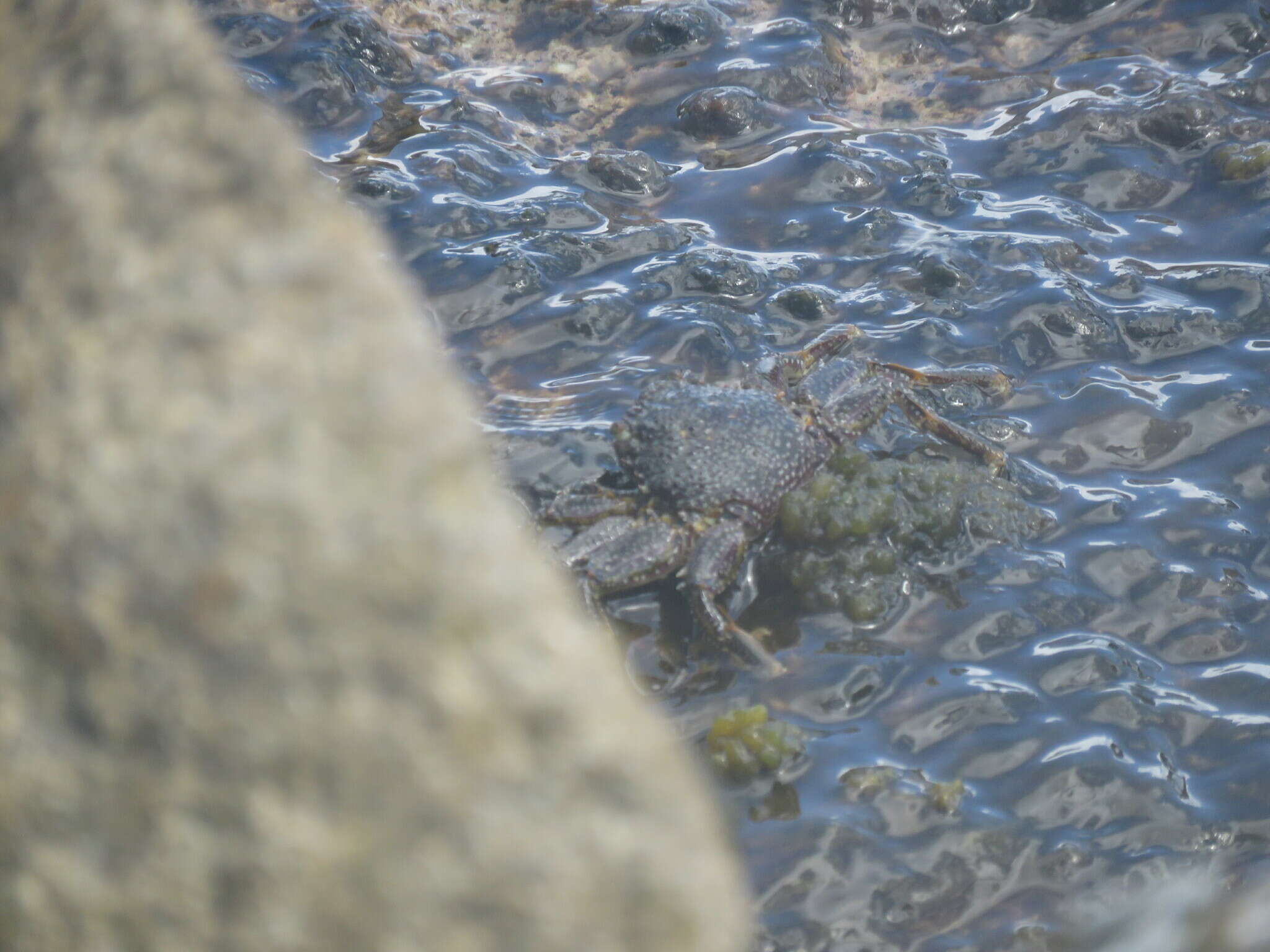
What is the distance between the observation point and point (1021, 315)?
17.6ft

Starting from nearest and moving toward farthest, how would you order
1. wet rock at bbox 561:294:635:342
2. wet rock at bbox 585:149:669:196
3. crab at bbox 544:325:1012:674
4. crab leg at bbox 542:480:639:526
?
crab at bbox 544:325:1012:674, crab leg at bbox 542:480:639:526, wet rock at bbox 561:294:635:342, wet rock at bbox 585:149:669:196

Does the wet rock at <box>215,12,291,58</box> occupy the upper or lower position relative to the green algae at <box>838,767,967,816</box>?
upper

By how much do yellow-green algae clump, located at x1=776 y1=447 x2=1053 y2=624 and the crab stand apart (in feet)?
0.51

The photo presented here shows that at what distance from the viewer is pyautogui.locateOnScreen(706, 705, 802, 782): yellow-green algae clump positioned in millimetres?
3508

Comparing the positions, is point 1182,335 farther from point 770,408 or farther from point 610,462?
point 610,462

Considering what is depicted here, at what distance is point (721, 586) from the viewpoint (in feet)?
13.4

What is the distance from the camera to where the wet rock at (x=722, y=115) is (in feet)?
21.7

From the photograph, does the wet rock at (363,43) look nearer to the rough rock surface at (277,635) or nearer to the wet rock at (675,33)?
the wet rock at (675,33)

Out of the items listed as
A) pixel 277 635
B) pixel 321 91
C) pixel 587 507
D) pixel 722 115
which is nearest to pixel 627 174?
pixel 722 115

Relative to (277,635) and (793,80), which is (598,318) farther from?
(277,635)

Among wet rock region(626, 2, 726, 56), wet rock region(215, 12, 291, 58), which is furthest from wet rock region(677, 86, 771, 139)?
wet rock region(215, 12, 291, 58)

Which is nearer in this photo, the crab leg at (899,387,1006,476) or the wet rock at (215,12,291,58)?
the crab leg at (899,387,1006,476)

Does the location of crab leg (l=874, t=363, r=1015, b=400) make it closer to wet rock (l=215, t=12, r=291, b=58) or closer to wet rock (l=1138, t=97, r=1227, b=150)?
wet rock (l=1138, t=97, r=1227, b=150)

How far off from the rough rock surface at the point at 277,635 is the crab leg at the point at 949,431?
12.1 feet
